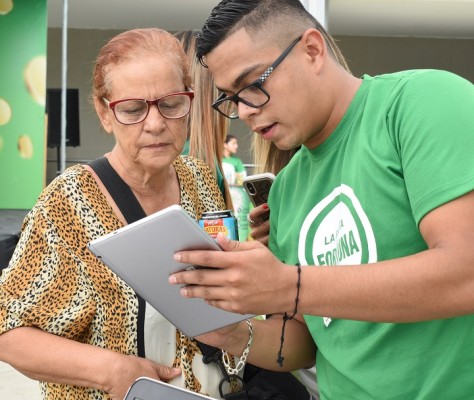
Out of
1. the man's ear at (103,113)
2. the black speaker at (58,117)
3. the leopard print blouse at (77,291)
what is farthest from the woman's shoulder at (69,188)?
the black speaker at (58,117)

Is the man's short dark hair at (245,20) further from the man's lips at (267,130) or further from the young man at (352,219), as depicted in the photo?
the man's lips at (267,130)

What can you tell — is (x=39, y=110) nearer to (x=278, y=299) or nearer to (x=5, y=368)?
(x=5, y=368)

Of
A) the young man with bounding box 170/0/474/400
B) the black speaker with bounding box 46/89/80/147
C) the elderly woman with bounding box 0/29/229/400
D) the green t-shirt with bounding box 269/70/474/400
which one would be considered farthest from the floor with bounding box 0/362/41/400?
the black speaker with bounding box 46/89/80/147

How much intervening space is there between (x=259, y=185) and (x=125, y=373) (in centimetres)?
66

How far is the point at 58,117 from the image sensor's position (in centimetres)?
1379

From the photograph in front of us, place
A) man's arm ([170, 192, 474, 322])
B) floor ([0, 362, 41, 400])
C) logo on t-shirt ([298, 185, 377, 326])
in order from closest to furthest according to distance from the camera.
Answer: man's arm ([170, 192, 474, 322]) → logo on t-shirt ([298, 185, 377, 326]) → floor ([0, 362, 41, 400])

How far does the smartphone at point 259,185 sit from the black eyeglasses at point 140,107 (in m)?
0.30

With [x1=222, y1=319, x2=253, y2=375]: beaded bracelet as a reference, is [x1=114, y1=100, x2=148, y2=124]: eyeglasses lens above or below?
above

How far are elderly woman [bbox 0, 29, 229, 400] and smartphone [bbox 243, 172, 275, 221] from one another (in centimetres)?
24

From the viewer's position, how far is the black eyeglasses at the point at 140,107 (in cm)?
192

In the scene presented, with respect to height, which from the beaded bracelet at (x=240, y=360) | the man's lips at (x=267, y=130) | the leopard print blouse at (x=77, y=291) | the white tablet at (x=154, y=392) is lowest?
the beaded bracelet at (x=240, y=360)

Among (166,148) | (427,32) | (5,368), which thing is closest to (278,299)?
(166,148)

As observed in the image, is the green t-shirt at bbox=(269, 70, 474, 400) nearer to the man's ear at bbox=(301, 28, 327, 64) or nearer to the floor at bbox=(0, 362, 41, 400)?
the man's ear at bbox=(301, 28, 327, 64)

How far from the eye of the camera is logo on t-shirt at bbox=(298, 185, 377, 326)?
1.48 metres
